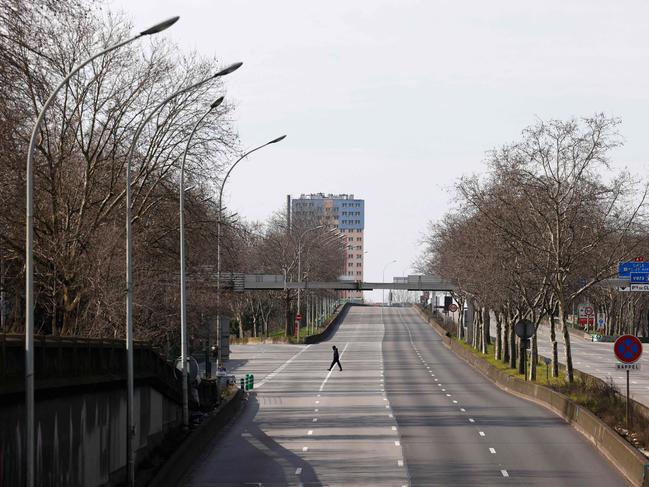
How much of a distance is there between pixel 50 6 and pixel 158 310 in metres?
35.0

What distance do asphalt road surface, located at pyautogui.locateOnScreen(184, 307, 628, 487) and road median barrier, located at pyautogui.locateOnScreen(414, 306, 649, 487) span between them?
0.36 meters

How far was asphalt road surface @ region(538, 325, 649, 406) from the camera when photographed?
202ft

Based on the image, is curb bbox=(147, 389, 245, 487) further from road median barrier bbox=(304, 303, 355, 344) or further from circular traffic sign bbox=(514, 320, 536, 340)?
road median barrier bbox=(304, 303, 355, 344)

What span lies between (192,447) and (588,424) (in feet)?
37.7

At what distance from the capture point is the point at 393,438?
37062mm

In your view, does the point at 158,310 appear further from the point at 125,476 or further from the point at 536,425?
the point at 125,476

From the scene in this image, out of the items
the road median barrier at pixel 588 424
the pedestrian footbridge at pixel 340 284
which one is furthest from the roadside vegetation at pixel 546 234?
the pedestrian footbridge at pixel 340 284

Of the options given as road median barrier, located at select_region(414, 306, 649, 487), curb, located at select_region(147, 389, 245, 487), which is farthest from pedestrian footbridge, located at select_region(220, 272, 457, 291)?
curb, located at select_region(147, 389, 245, 487)

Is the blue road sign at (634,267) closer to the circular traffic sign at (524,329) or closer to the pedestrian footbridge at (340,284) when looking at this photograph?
the circular traffic sign at (524,329)

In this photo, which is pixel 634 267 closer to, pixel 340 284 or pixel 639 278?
pixel 639 278

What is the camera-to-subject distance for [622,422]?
36.5 metres

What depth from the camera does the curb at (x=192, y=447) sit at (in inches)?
1058

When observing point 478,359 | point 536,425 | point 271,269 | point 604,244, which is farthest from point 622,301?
point 536,425

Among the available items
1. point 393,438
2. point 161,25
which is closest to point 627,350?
point 393,438
